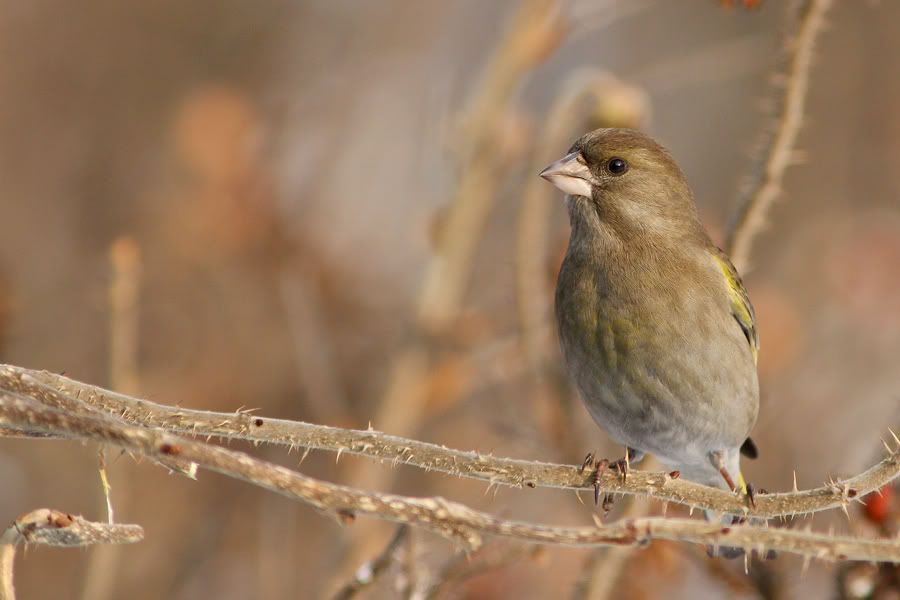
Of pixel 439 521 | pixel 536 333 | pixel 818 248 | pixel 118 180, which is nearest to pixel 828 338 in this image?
pixel 818 248

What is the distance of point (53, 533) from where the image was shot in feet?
8.35

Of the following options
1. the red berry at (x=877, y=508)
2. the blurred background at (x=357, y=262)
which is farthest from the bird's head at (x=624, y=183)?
the red berry at (x=877, y=508)

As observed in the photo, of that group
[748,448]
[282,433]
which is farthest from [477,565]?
[748,448]

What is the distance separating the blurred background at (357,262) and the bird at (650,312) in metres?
0.41

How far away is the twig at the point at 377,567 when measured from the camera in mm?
3463

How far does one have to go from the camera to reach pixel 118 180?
907cm

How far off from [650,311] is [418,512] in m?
2.51

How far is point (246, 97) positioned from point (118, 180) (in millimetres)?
1244

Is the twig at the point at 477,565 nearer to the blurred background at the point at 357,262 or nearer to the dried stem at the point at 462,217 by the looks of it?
the blurred background at the point at 357,262

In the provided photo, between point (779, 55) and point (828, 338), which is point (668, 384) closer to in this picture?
point (779, 55)

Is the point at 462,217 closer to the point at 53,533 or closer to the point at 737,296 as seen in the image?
the point at 737,296

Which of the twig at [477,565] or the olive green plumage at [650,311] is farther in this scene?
the olive green plumage at [650,311]

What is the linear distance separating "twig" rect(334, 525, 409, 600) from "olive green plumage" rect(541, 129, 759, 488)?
1.43 metres

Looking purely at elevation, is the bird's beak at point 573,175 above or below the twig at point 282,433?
above
